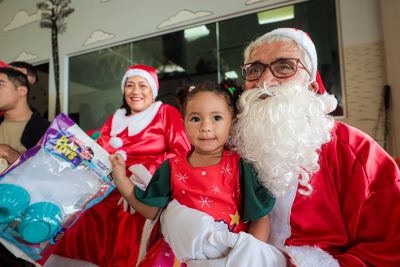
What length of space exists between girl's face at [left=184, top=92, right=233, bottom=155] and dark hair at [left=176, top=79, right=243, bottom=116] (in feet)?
0.08

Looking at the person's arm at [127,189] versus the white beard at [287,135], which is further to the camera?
the person's arm at [127,189]

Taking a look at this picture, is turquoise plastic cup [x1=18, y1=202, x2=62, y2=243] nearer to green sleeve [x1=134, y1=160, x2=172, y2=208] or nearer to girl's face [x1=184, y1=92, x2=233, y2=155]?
green sleeve [x1=134, y1=160, x2=172, y2=208]

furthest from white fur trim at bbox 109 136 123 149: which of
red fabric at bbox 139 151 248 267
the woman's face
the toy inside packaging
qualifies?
red fabric at bbox 139 151 248 267

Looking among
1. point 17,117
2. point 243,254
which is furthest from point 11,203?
point 17,117

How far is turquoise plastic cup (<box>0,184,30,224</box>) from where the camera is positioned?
96cm

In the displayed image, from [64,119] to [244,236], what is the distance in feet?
2.61

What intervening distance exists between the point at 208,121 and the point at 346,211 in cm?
50

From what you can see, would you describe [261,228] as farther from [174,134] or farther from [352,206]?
[174,134]

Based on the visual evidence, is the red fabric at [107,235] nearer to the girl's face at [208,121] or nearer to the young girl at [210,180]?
the young girl at [210,180]

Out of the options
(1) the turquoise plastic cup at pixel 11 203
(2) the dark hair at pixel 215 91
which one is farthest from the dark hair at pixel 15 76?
(2) the dark hair at pixel 215 91

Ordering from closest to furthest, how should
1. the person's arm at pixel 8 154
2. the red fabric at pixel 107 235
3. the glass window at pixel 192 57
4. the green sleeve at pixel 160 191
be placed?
the green sleeve at pixel 160 191
the red fabric at pixel 107 235
the person's arm at pixel 8 154
the glass window at pixel 192 57

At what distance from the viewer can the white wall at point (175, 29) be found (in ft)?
8.40

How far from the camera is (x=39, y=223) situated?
3.21 ft

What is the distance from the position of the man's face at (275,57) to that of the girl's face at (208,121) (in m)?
0.15
